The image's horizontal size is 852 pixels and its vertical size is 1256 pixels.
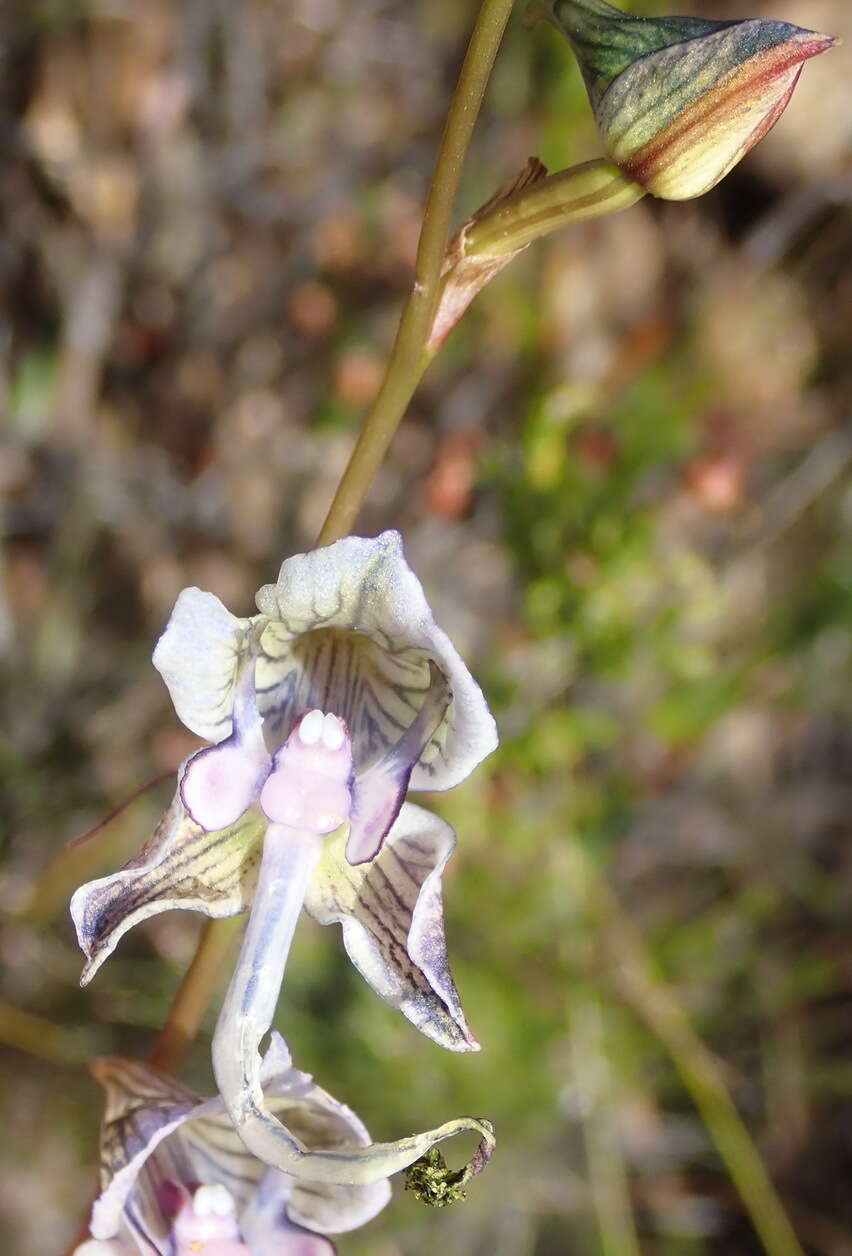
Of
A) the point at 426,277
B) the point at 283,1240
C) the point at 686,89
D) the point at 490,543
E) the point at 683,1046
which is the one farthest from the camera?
the point at 490,543

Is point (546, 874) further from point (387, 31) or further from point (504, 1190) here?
point (387, 31)

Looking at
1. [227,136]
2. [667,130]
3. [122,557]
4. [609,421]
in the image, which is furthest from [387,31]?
[667,130]

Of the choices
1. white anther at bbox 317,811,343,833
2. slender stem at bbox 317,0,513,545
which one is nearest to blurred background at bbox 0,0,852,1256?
slender stem at bbox 317,0,513,545

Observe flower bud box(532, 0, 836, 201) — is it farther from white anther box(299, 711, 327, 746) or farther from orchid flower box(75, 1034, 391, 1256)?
orchid flower box(75, 1034, 391, 1256)

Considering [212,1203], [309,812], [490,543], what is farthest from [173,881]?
[490,543]

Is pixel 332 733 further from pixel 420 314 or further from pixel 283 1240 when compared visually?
pixel 283 1240

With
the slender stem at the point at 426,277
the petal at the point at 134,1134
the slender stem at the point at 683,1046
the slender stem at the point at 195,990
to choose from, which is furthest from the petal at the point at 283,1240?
the slender stem at the point at 683,1046
